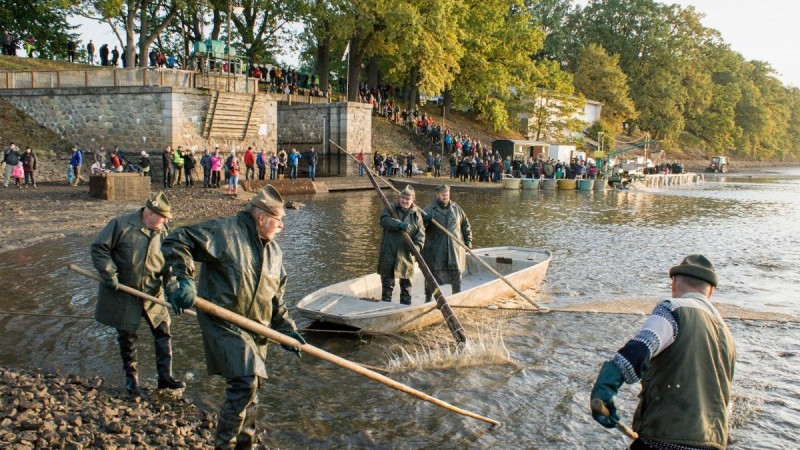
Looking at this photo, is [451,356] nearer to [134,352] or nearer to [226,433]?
[134,352]

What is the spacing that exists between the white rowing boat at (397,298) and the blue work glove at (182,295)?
14.8 ft

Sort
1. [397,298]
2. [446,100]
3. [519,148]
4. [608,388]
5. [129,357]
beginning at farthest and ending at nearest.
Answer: [446,100]
[519,148]
[397,298]
[129,357]
[608,388]

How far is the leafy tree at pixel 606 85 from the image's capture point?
69500mm

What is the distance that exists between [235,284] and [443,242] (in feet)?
21.2

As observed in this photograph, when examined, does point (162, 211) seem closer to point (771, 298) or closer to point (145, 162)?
point (771, 298)

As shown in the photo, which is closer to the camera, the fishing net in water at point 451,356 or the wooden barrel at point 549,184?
the fishing net in water at point 451,356

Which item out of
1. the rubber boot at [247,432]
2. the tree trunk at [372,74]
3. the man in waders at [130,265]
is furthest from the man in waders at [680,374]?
the tree trunk at [372,74]

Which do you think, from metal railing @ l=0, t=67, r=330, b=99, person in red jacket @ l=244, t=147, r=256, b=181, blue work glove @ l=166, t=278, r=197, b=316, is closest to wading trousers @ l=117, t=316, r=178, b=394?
blue work glove @ l=166, t=278, r=197, b=316

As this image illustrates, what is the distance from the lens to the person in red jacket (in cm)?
3241

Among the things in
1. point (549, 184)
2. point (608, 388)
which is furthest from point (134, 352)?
point (549, 184)

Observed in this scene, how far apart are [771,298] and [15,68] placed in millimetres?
35473

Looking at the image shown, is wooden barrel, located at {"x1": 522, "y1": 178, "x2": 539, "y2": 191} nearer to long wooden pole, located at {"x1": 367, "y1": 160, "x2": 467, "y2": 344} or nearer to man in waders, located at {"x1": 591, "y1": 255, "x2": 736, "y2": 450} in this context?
long wooden pole, located at {"x1": 367, "y1": 160, "x2": 467, "y2": 344}

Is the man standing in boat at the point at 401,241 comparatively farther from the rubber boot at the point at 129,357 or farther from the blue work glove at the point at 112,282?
the blue work glove at the point at 112,282

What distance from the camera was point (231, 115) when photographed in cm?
3291
